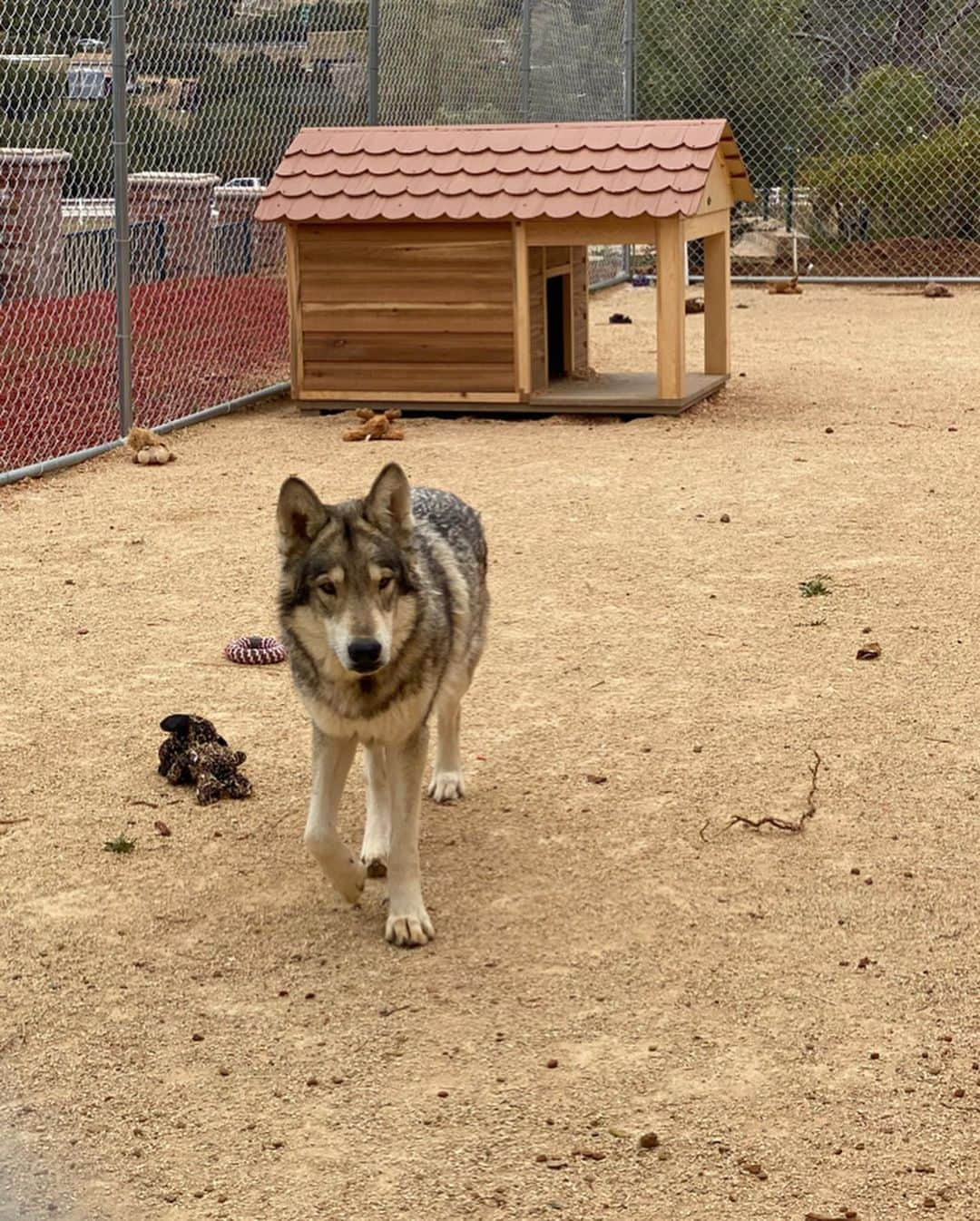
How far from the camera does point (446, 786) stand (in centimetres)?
491

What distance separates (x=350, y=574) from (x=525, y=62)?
12.5m

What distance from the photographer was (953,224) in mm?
18594

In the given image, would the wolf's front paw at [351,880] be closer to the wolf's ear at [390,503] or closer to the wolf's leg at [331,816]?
the wolf's leg at [331,816]

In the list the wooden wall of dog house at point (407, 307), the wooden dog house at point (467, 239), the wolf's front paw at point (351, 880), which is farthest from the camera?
the wooden wall of dog house at point (407, 307)

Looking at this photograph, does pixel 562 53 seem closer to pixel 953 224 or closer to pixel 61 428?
pixel 953 224

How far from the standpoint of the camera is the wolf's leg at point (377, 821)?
441 centimetres

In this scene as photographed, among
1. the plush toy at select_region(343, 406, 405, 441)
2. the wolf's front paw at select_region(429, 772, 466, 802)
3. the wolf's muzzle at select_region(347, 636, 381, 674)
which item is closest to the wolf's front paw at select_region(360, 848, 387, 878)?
the wolf's front paw at select_region(429, 772, 466, 802)

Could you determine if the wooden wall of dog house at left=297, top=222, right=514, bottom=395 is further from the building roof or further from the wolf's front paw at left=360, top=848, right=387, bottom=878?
the wolf's front paw at left=360, top=848, right=387, bottom=878

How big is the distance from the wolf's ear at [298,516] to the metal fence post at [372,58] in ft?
30.8

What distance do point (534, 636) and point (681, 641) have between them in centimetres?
50


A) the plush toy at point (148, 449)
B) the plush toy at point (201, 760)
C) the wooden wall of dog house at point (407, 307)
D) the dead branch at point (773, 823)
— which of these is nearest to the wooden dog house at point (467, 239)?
the wooden wall of dog house at point (407, 307)

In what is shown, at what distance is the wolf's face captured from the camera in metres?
3.84

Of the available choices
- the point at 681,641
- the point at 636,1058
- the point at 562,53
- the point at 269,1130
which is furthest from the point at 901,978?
the point at 562,53

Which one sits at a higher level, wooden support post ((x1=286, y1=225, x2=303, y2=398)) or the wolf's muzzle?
wooden support post ((x1=286, y1=225, x2=303, y2=398))
